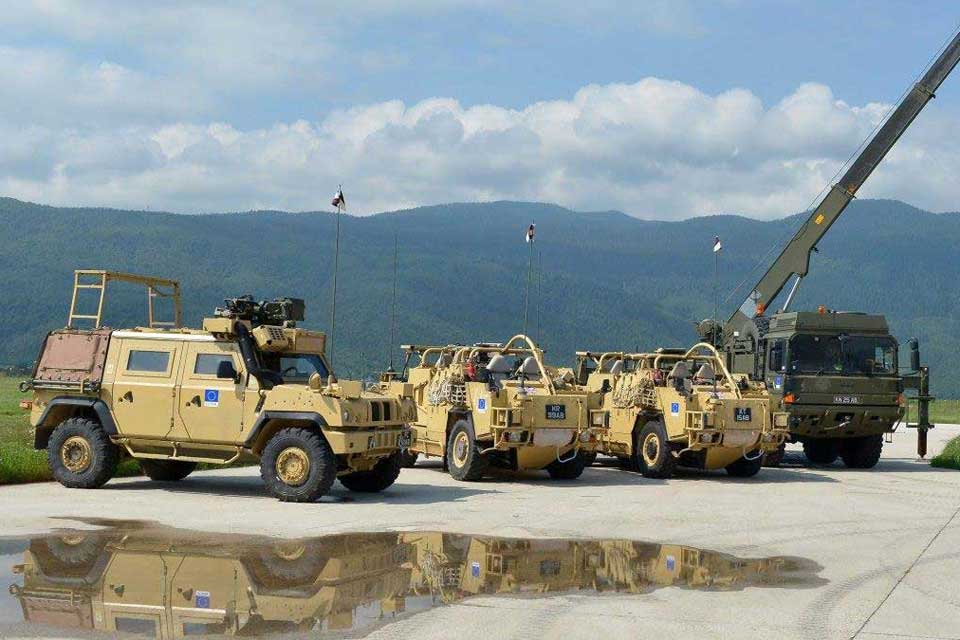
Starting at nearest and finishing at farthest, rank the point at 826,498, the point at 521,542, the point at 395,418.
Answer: the point at 521,542, the point at 395,418, the point at 826,498

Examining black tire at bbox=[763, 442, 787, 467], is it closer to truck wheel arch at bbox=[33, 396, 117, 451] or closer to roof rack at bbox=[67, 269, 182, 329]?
roof rack at bbox=[67, 269, 182, 329]

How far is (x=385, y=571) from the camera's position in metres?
9.56

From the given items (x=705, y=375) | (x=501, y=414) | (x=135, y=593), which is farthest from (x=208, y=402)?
(x=705, y=375)

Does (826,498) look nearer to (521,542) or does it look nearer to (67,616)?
(521,542)

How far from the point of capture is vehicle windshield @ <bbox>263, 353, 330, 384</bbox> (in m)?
15.3

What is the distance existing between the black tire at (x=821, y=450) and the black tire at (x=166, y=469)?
11825 millimetres

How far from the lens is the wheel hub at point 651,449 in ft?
62.4

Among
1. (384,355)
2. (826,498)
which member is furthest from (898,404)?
(384,355)

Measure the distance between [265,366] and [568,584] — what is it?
6.90 metres

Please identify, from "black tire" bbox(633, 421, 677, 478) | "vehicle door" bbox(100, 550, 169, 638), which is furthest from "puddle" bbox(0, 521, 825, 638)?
"black tire" bbox(633, 421, 677, 478)

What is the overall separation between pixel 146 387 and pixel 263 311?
1626mm

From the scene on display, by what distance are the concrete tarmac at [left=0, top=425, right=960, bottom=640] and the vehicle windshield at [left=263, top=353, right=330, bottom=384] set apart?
4.71 ft

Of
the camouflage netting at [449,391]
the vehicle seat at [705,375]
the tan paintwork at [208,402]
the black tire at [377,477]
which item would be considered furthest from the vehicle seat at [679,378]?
the black tire at [377,477]

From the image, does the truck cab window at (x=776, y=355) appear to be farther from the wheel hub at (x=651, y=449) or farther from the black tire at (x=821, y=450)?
the wheel hub at (x=651, y=449)
